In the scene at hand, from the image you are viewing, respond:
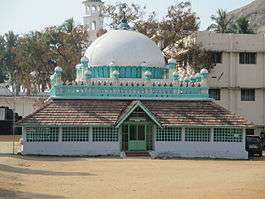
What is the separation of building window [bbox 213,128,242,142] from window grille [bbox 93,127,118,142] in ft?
17.9

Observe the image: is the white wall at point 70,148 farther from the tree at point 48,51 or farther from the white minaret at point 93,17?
the white minaret at point 93,17

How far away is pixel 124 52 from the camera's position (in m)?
34.1

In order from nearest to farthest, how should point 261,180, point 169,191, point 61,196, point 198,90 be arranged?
point 61,196 → point 169,191 → point 261,180 → point 198,90

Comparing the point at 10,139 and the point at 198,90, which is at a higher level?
the point at 198,90

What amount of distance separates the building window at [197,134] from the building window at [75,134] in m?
5.45

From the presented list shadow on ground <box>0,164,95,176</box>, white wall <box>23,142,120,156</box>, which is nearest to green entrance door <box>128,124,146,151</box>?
white wall <box>23,142,120,156</box>

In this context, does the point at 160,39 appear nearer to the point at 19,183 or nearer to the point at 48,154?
the point at 48,154

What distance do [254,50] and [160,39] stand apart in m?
7.42

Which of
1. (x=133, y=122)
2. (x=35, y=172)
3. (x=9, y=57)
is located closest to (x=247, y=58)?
(x=133, y=122)

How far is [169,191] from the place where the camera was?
16.4 metres

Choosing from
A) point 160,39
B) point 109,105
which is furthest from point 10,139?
point 109,105

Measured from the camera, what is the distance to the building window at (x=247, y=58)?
4423 centimetres

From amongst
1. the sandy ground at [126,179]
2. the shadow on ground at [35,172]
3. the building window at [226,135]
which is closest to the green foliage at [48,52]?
the building window at [226,135]

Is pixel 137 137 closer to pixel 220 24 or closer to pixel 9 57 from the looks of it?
pixel 220 24
